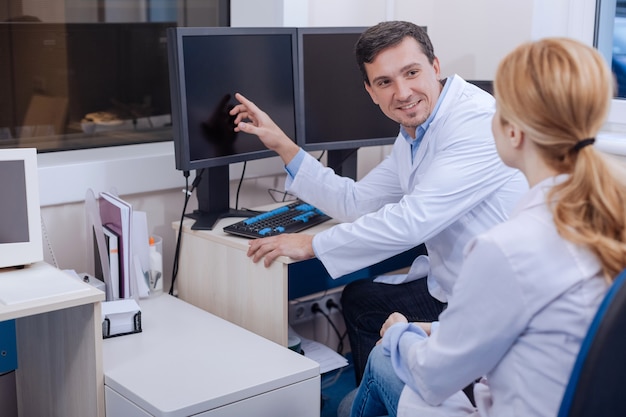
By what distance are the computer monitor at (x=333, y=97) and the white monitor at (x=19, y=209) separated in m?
0.81

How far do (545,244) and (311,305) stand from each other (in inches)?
72.5

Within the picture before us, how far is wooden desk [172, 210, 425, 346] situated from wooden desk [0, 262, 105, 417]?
18.6 inches

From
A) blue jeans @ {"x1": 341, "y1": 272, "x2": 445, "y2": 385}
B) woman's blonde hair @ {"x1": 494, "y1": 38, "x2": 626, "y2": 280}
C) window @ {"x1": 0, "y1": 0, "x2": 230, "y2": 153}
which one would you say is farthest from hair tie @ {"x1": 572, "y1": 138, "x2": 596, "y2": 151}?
window @ {"x1": 0, "y1": 0, "x2": 230, "y2": 153}

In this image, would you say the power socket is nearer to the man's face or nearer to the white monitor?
the man's face

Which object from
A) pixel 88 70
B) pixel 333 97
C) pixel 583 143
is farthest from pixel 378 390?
pixel 88 70

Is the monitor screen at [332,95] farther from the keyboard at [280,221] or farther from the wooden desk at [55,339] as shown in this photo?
the wooden desk at [55,339]

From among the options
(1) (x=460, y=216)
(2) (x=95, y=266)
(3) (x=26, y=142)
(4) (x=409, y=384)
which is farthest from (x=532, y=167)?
(3) (x=26, y=142)

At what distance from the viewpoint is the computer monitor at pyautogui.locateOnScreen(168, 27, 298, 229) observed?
6.92 ft

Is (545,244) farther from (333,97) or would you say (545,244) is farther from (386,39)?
(333,97)

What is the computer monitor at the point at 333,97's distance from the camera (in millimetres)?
2389

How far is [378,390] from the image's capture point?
62.7 inches

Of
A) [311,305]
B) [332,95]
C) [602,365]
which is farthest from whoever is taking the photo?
[311,305]

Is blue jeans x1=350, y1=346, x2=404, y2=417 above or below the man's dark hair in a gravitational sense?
below

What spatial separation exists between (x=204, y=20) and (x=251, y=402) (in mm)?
1559
